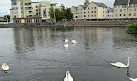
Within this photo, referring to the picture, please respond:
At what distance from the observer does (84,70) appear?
71.8 feet

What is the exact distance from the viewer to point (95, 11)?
132125mm

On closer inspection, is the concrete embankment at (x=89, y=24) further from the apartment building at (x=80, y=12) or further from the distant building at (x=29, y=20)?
the apartment building at (x=80, y=12)

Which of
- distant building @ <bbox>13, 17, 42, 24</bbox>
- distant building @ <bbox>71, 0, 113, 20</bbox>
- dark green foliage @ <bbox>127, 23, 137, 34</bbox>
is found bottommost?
dark green foliage @ <bbox>127, 23, 137, 34</bbox>

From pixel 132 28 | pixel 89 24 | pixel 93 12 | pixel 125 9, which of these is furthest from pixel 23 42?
pixel 125 9

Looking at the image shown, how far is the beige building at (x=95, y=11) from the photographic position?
131625 mm

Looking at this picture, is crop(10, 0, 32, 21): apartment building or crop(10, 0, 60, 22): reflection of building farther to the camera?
crop(10, 0, 32, 21): apartment building

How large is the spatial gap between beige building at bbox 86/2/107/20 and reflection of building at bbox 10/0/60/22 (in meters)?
34.6

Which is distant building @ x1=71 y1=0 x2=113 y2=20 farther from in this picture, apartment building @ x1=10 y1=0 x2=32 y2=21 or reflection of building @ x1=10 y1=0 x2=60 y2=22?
apartment building @ x1=10 y1=0 x2=32 y2=21

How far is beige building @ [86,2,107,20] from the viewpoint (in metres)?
132

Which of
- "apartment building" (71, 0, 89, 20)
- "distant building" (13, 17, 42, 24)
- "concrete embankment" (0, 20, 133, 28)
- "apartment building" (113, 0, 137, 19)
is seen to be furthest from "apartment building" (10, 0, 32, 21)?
"apartment building" (113, 0, 137, 19)

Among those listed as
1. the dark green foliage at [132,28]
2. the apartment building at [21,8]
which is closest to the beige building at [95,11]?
the apartment building at [21,8]

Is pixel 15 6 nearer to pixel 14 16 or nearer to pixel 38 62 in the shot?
pixel 14 16

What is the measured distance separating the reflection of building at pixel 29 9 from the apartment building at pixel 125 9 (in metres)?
56.5

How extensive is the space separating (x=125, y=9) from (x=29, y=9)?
255 ft
